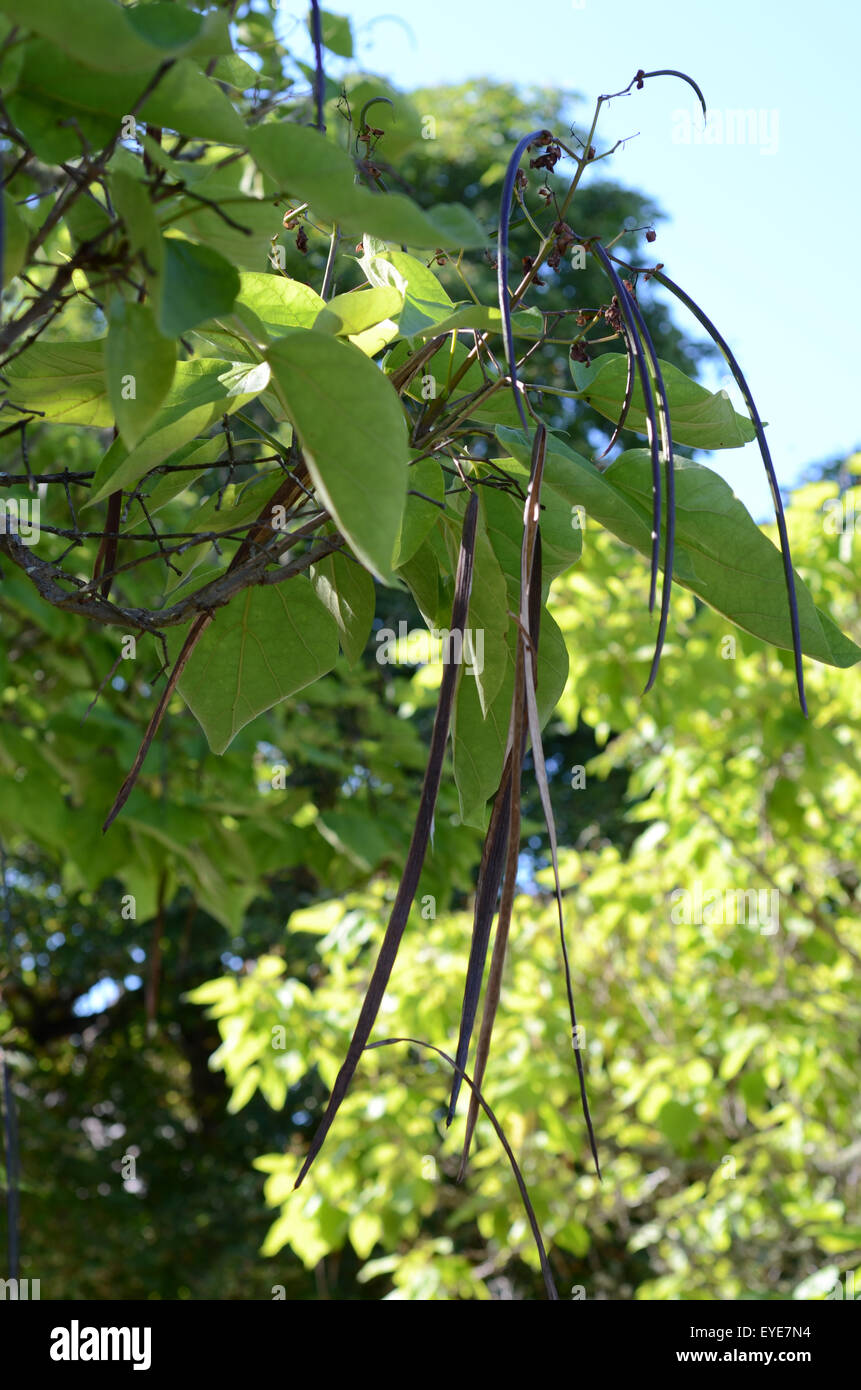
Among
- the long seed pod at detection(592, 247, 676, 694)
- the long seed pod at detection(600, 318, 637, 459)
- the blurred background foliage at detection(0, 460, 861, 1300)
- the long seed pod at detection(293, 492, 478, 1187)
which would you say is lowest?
the long seed pod at detection(293, 492, 478, 1187)

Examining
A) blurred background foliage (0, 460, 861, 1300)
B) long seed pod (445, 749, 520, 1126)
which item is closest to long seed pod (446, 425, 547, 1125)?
long seed pod (445, 749, 520, 1126)

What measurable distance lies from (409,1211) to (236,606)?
6.57 feet

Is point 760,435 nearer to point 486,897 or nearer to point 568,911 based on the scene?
point 486,897

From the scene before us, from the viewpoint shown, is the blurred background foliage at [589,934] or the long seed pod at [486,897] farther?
the blurred background foliage at [589,934]

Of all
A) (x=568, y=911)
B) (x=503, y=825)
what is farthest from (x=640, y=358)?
(x=568, y=911)

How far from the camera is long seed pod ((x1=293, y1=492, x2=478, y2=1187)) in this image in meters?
0.28

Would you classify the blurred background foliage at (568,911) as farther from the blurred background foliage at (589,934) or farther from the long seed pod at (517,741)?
the long seed pod at (517,741)

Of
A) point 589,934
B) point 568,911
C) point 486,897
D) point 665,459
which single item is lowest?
point 486,897

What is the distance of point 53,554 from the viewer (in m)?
1.54

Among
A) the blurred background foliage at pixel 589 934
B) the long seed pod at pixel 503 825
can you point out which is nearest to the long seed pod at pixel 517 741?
the long seed pod at pixel 503 825

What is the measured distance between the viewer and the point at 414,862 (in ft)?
1.01

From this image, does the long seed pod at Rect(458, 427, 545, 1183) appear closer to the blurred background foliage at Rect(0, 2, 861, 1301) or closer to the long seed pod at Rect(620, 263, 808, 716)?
the long seed pod at Rect(620, 263, 808, 716)

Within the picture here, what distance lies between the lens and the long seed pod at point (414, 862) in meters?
0.28

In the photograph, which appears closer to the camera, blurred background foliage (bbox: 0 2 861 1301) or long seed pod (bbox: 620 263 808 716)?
long seed pod (bbox: 620 263 808 716)
